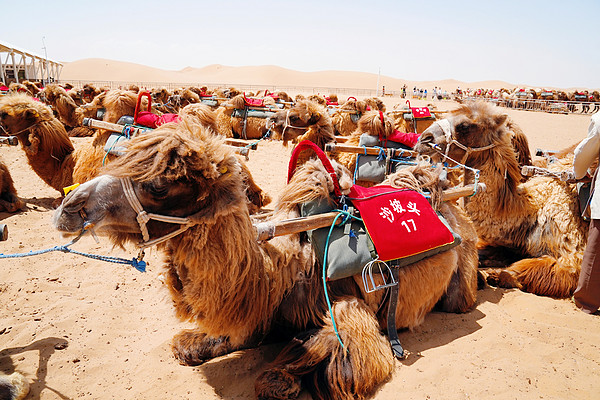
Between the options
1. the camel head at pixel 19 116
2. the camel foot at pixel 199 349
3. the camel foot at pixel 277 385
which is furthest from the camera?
the camel head at pixel 19 116

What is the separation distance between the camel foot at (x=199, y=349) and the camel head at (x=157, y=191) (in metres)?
1.12

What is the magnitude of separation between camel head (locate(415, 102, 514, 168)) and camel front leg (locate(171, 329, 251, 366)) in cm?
347

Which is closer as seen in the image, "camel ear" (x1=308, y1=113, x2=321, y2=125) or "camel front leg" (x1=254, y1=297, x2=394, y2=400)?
"camel front leg" (x1=254, y1=297, x2=394, y2=400)

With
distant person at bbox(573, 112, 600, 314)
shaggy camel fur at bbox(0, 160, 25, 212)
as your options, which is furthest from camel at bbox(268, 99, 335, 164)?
shaggy camel fur at bbox(0, 160, 25, 212)

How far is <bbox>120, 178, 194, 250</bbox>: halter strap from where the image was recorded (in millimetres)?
2041

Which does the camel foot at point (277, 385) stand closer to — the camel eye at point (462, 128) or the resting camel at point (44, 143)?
the camel eye at point (462, 128)

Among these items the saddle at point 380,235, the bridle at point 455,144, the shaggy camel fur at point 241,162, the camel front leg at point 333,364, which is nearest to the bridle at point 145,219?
the saddle at point 380,235

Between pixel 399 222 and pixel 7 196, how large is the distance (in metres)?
6.80

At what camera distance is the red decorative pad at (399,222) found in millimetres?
2842

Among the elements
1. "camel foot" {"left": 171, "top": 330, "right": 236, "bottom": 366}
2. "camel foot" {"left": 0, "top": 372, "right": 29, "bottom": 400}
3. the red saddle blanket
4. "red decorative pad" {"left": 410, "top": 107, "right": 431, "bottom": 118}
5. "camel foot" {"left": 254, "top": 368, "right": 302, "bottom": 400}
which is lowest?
"camel foot" {"left": 0, "top": 372, "right": 29, "bottom": 400}

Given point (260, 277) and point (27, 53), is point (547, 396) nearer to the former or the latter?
point (260, 277)

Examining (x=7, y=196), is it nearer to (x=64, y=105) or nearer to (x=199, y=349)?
(x=199, y=349)

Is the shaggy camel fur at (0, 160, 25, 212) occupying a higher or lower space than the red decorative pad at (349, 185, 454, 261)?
lower

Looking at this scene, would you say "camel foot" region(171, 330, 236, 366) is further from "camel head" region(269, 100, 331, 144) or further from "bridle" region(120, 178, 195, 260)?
"camel head" region(269, 100, 331, 144)
